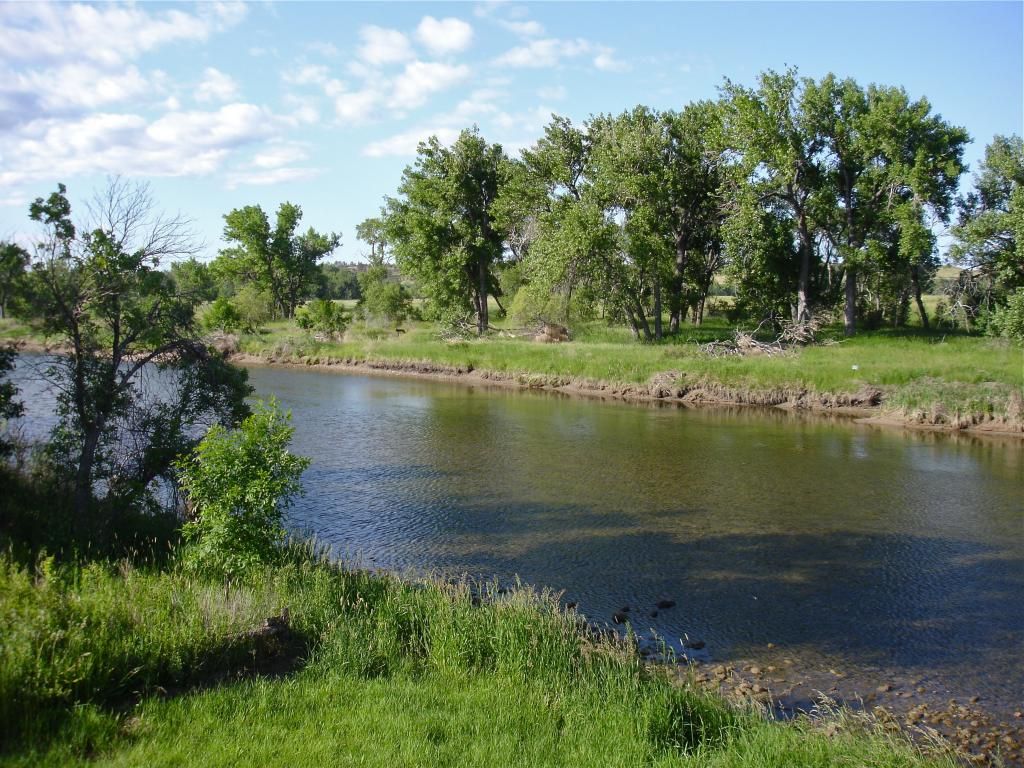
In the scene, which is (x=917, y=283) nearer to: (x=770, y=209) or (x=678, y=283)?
(x=770, y=209)

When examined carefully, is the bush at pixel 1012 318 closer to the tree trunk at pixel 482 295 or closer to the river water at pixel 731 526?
the river water at pixel 731 526

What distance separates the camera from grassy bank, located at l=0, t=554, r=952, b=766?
7.02 metres

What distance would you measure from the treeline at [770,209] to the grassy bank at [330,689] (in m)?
35.4

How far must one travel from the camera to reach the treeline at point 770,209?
41.2 meters

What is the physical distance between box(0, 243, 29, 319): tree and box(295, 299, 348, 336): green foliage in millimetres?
45769

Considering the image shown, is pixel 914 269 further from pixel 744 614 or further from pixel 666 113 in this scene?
pixel 744 614

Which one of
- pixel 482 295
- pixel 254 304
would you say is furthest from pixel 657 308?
pixel 254 304

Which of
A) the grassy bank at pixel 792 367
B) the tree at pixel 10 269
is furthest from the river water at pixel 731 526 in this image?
the tree at pixel 10 269

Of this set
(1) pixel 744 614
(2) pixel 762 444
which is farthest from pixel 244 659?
(2) pixel 762 444

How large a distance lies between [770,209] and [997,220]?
1141cm

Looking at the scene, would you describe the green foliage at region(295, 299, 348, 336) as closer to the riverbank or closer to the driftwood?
the riverbank

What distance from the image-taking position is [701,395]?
123 ft

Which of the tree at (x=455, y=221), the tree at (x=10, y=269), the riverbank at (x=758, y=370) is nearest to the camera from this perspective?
the tree at (x=10, y=269)

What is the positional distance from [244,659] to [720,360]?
33.6 meters
